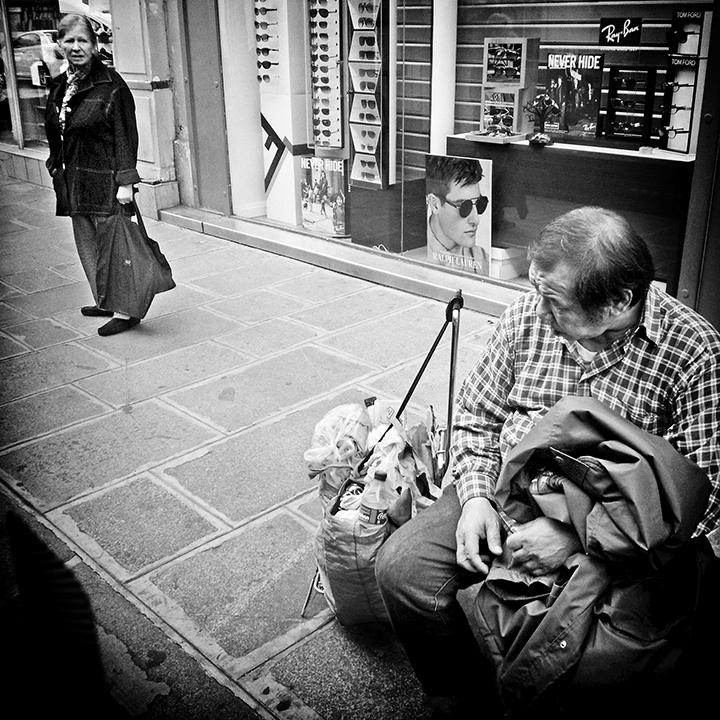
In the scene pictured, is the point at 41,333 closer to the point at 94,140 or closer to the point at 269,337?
the point at 94,140

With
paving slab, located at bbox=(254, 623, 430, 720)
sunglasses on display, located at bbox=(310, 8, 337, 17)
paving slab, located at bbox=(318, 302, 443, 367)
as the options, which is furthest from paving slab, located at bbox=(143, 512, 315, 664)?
sunglasses on display, located at bbox=(310, 8, 337, 17)

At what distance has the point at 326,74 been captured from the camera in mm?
6457

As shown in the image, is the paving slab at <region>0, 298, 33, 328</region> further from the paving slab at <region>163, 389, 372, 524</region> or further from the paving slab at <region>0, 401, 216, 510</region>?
the paving slab at <region>163, 389, 372, 524</region>

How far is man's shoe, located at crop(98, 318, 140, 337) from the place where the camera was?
5.13 metres

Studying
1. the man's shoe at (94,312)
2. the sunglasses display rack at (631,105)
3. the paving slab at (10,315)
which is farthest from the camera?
the man's shoe at (94,312)

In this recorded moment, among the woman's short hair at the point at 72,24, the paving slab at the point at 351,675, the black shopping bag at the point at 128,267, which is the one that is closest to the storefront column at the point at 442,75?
the black shopping bag at the point at 128,267

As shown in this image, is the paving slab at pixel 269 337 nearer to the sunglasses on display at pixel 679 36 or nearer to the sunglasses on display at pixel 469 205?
the sunglasses on display at pixel 469 205

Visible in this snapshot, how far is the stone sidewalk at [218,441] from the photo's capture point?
246 cm

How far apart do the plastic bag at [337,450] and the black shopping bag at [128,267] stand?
110 inches

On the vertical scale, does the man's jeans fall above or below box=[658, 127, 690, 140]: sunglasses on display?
below

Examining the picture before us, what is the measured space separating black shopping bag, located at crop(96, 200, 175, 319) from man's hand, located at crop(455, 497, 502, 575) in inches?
134

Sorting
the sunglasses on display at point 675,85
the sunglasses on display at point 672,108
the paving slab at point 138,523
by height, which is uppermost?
the sunglasses on display at point 675,85

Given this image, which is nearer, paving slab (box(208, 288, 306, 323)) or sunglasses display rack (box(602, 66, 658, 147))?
sunglasses display rack (box(602, 66, 658, 147))

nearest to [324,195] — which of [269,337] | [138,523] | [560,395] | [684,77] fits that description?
[269,337]
